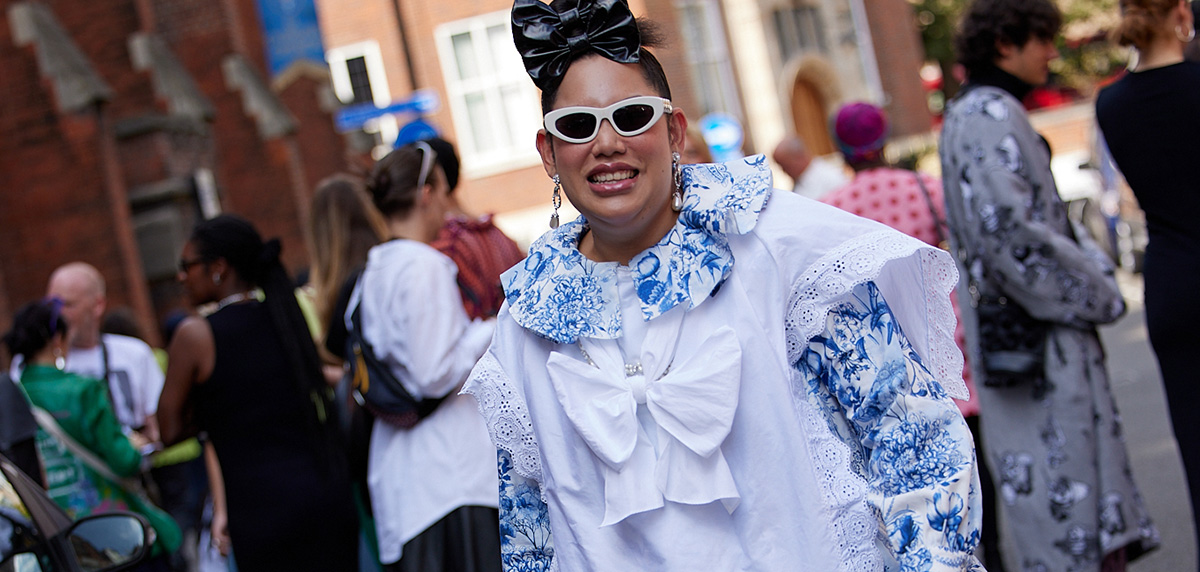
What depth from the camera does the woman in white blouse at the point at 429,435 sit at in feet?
12.5

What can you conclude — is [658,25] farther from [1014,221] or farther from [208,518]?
[208,518]

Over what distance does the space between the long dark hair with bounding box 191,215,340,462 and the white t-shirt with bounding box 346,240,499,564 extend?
47 centimetres

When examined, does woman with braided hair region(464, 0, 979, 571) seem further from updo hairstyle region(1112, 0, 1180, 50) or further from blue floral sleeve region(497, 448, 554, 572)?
updo hairstyle region(1112, 0, 1180, 50)

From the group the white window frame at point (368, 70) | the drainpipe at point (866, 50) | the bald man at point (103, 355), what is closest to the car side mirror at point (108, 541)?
the bald man at point (103, 355)

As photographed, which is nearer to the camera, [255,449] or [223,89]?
Result: [255,449]

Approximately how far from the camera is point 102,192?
11.2 metres

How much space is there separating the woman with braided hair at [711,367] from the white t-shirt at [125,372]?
5792 mm

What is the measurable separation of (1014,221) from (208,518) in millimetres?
3630

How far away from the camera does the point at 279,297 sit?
440 centimetres

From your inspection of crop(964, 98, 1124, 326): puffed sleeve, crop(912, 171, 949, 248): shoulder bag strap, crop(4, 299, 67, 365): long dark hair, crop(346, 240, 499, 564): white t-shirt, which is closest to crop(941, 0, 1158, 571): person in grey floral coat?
crop(964, 98, 1124, 326): puffed sleeve

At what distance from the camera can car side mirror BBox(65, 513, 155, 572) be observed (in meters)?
3.39

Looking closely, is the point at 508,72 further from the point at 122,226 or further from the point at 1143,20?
the point at 1143,20

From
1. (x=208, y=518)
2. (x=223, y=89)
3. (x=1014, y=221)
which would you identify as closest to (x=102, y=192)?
(x=223, y=89)

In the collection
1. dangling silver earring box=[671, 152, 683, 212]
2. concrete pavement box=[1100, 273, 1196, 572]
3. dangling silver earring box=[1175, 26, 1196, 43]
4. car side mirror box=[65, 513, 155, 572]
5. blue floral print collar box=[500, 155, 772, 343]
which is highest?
dangling silver earring box=[1175, 26, 1196, 43]
